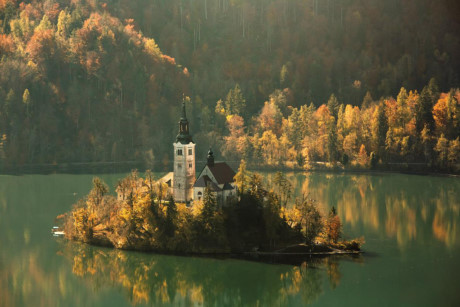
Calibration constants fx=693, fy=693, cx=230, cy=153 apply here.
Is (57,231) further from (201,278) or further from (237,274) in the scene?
(237,274)

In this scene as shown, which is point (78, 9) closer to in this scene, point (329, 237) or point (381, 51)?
point (381, 51)

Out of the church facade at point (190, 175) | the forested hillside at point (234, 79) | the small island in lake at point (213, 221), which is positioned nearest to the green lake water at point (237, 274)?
the small island in lake at point (213, 221)

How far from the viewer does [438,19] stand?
155 m

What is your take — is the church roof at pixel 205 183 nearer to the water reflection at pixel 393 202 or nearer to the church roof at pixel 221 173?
the church roof at pixel 221 173

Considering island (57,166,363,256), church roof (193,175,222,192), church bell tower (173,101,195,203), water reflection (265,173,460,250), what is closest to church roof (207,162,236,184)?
church roof (193,175,222,192)

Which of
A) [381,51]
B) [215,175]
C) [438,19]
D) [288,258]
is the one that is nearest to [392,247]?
[288,258]

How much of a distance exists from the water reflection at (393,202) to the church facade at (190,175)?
12.9 m

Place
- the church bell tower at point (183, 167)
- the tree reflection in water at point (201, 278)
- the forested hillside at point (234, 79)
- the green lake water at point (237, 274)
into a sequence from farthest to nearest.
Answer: the forested hillside at point (234, 79) < the church bell tower at point (183, 167) < the tree reflection in water at point (201, 278) < the green lake water at point (237, 274)

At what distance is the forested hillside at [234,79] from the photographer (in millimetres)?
115625

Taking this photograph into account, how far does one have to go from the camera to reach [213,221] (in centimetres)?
5534

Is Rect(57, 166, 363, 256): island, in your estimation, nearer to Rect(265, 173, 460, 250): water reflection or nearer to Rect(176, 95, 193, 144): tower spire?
Rect(176, 95, 193, 144): tower spire

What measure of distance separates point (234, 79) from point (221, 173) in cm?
8734

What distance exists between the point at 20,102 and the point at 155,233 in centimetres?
7338

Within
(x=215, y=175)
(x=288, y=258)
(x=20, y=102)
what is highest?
(x=20, y=102)
